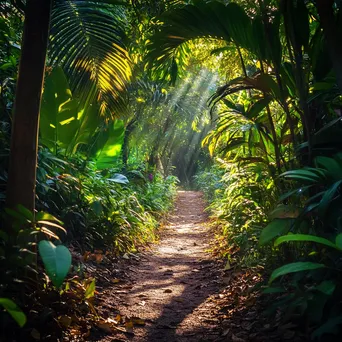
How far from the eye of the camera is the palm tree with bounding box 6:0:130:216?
99.2 inches

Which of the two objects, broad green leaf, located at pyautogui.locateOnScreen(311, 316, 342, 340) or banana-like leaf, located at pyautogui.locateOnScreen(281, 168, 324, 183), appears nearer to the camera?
broad green leaf, located at pyautogui.locateOnScreen(311, 316, 342, 340)

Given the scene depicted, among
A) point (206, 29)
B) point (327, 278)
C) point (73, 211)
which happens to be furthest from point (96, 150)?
point (327, 278)

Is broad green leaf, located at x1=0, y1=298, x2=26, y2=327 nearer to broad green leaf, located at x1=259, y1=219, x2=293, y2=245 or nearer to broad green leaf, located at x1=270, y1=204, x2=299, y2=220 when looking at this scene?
broad green leaf, located at x1=259, y1=219, x2=293, y2=245

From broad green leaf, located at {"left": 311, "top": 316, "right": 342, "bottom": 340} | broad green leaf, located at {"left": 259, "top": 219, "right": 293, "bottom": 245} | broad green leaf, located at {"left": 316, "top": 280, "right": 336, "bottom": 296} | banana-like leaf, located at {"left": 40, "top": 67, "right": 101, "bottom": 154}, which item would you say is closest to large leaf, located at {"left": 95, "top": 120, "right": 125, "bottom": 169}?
banana-like leaf, located at {"left": 40, "top": 67, "right": 101, "bottom": 154}

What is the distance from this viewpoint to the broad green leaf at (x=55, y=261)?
1817 millimetres

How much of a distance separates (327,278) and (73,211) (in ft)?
8.86

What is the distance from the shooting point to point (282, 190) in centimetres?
337

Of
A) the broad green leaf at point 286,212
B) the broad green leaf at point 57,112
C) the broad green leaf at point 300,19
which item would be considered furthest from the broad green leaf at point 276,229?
the broad green leaf at point 57,112

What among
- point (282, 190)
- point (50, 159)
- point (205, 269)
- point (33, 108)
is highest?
point (33, 108)

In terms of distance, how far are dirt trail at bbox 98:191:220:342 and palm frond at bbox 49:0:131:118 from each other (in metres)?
2.14

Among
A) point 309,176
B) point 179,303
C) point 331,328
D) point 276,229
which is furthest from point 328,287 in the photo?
point 179,303

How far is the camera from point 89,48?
12.2 feet

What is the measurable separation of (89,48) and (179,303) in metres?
2.70

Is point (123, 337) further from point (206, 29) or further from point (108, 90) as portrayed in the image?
point (206, 29)
